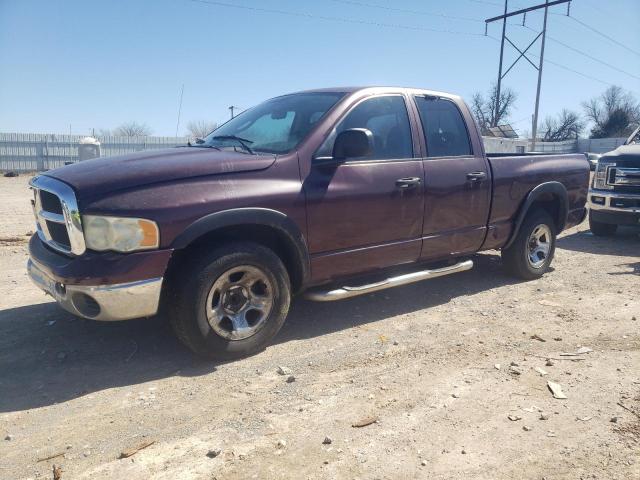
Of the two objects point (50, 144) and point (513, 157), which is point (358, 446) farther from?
point (50, 144)

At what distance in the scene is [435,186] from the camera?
4754 mm

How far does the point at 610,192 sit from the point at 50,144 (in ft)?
81.5

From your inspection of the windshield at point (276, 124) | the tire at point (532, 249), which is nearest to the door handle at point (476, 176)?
the tire at point (532, 249)

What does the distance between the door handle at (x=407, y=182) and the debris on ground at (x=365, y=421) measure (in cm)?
210

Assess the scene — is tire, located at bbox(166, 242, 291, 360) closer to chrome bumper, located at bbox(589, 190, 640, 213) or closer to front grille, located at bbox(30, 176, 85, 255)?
front grille, located at bbox(30, 176, 85, 255)

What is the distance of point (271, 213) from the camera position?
3.75 metres

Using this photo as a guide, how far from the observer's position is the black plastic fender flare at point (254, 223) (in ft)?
11.3

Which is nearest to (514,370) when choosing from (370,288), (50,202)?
(370,288)

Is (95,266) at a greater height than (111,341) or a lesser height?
greater

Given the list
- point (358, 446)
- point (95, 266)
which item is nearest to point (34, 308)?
point (95, 266)

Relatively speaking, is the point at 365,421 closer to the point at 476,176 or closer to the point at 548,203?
the point at 476,176

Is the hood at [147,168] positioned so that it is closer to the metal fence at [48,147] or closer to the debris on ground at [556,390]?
the debris on ground at [556,390]

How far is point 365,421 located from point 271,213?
1.57 meters

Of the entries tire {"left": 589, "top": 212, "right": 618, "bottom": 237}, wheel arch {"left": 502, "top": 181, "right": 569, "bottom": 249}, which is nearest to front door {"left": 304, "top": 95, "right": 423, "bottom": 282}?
wheel arch {"left": 502, "top": 181, "right": 569, "bottom": 249}
